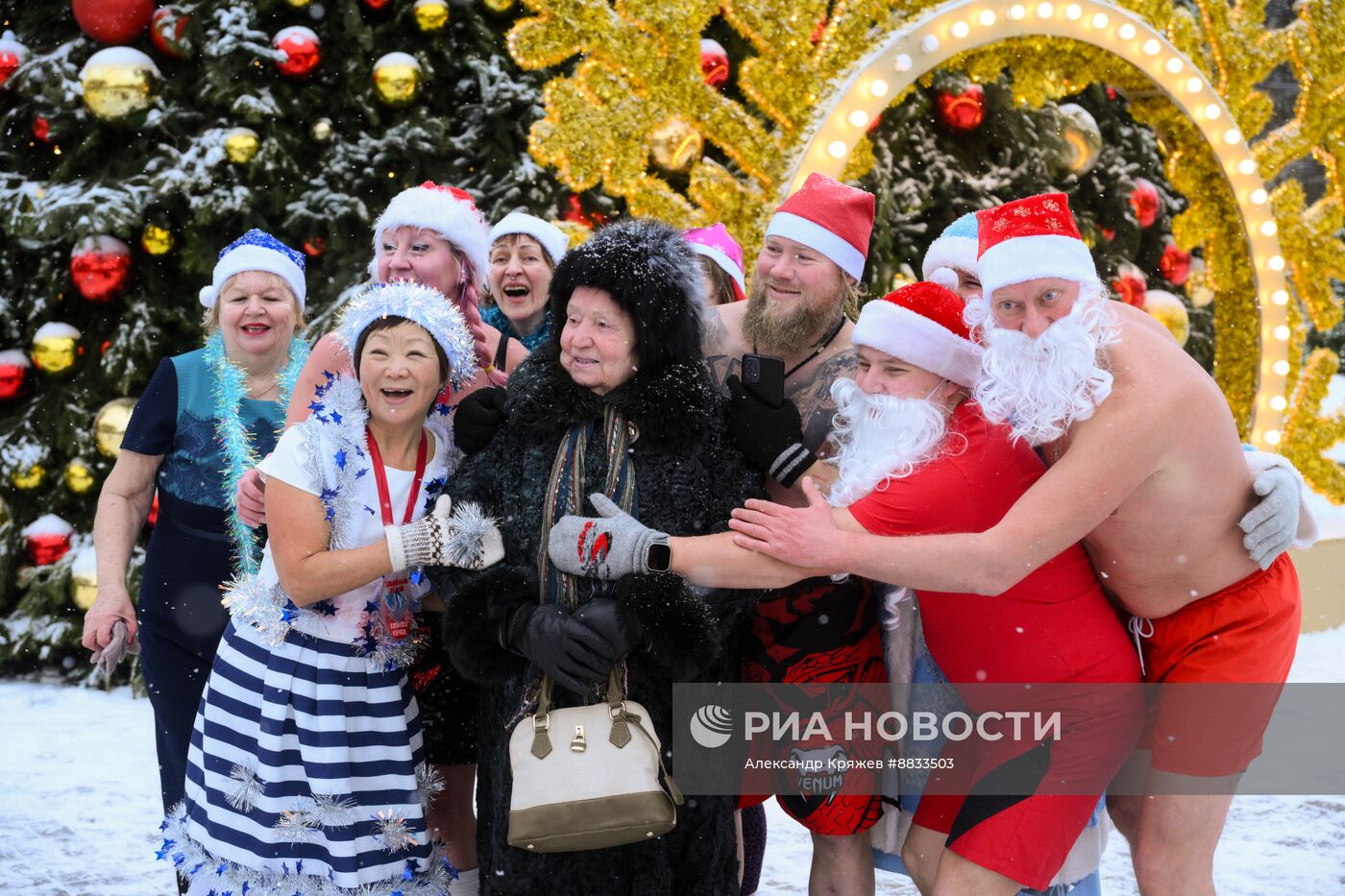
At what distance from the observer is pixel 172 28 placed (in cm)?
554

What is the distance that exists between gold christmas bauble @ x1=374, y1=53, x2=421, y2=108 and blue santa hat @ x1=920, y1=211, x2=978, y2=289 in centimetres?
307

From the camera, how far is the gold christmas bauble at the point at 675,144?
4812mm

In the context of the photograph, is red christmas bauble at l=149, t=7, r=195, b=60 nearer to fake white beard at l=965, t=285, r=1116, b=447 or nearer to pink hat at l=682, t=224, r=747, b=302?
pink hat at l=682, t=224, r=747, b=302

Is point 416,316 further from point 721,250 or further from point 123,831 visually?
point 123,831

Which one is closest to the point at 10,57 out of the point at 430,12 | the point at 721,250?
the point at 430,12

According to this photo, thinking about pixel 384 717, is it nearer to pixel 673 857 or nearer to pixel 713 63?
pixel 673 857

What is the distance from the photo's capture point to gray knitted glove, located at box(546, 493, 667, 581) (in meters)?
2.28

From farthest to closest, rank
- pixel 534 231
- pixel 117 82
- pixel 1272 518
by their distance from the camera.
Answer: pixel 117 82 → pixel 534 231 → pixel 1272 518

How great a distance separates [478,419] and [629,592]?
0.53 metres

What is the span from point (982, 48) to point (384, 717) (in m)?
3.97

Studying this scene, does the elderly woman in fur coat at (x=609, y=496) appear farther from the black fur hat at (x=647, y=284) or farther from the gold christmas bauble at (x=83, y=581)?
the gold christmas bauble at (x=83, y=581)

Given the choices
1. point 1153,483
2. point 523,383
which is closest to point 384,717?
point 523,383

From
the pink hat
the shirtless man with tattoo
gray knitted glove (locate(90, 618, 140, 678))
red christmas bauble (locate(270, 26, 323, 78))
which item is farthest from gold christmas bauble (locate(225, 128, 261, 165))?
the shirtless man with tattoo

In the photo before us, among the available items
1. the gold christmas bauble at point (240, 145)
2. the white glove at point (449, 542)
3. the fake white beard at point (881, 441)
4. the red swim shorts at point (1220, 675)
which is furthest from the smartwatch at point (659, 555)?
the gold christmas bauble at point (240, 145)
